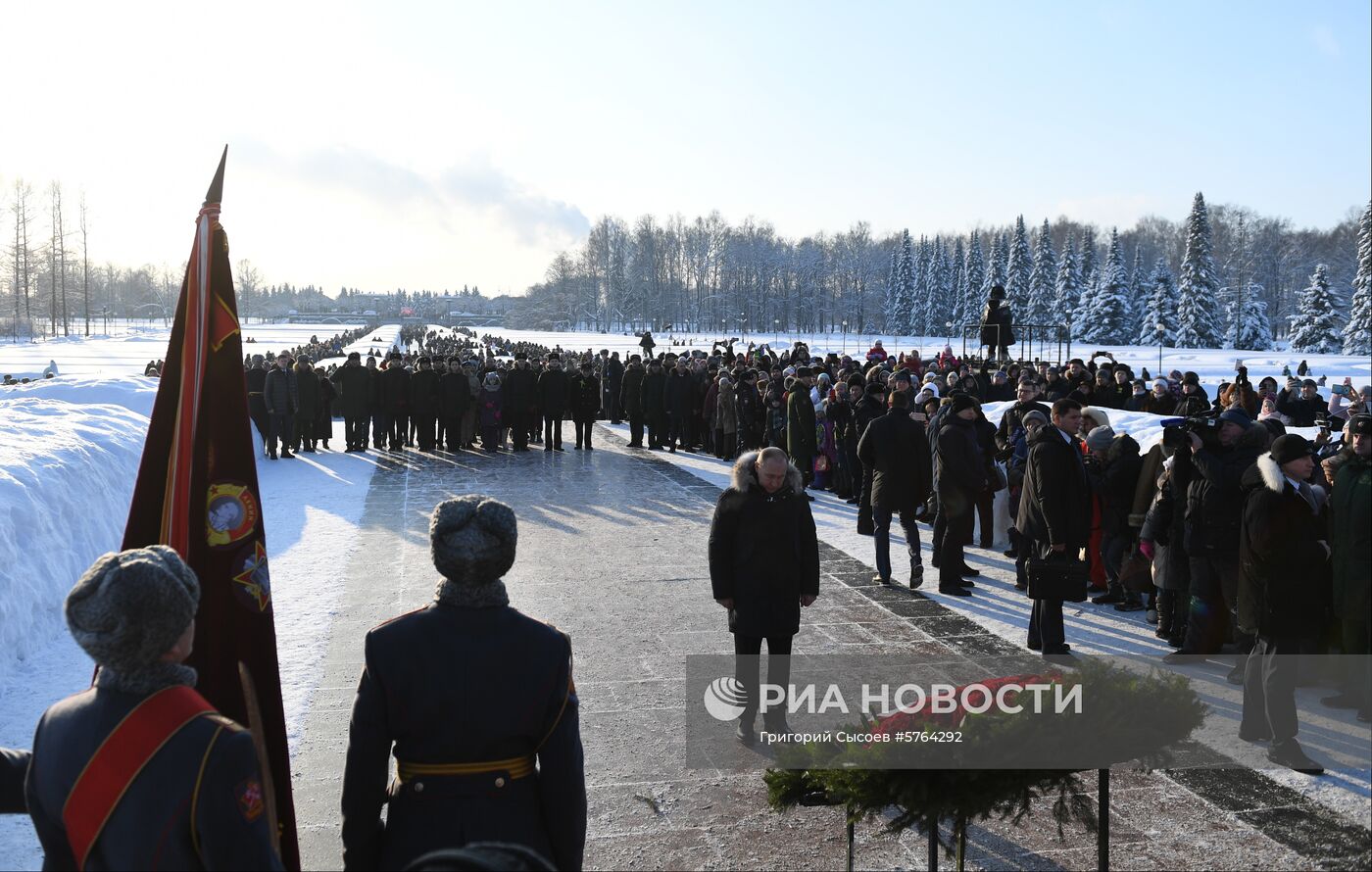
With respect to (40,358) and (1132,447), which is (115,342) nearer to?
(40,358)

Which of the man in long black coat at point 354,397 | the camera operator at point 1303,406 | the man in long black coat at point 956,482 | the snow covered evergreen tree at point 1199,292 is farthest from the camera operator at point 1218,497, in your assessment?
the snow covered evergreen tree at point 1199,292

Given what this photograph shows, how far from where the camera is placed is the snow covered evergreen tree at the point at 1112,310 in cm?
6656

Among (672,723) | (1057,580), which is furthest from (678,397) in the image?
(672,723)

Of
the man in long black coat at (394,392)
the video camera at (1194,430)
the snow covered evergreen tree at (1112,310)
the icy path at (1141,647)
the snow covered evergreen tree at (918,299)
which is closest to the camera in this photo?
the icy path at (1141,647)

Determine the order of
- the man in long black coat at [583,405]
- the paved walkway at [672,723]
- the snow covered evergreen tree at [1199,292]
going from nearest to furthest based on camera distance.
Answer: the paved walkway at [672,723] < the man in long black coat at [583,405] < the snow covered evergreen tree at [1199,292]

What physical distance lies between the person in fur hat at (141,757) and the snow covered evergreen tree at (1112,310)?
69.9 meters

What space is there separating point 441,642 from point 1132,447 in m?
7.14

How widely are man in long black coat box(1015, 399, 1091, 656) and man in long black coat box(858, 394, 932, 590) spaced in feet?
6.14

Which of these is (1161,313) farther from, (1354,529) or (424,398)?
(1354,529)

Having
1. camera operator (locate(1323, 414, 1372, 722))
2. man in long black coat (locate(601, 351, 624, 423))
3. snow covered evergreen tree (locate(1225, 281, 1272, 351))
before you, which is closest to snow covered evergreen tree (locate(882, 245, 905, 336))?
snow covered evergreen tree (locate(1225, 281, 1272, 351))

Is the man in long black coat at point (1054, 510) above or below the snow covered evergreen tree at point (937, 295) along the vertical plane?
below

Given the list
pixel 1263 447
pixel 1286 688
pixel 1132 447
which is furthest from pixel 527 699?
pixel 1132 447

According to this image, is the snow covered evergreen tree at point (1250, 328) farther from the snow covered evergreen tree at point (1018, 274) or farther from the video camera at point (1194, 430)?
the video camera at point (1194, 430)

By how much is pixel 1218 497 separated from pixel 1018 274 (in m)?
73.6
